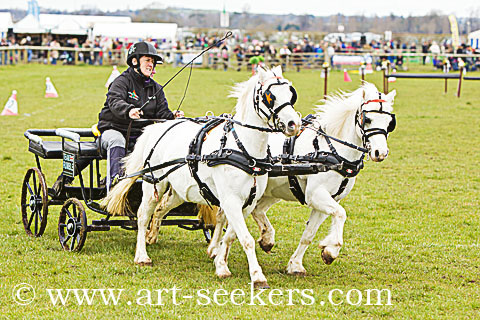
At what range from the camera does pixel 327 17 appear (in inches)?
6580

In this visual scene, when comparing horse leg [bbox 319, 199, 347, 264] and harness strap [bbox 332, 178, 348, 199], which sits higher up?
harness strap [bbox 332, 178, 348, 199]

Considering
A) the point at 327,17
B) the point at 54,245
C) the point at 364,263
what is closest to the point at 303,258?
the point at 364,263

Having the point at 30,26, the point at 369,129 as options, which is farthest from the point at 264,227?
the point at 30,26

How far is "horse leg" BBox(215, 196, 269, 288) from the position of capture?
239 inches

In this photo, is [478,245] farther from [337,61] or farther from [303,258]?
[337,61]

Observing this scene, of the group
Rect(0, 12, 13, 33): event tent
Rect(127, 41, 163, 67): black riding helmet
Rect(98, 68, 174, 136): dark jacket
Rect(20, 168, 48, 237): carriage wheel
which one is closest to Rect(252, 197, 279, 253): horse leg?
Rect(98, 68, 174, 136): dark jacket

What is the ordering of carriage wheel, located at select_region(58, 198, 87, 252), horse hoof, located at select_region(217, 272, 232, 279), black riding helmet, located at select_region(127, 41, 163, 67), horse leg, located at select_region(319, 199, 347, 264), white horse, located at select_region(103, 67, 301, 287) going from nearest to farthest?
white horse, located at select_region(103, 67, 301, 287) < horse leg, located at select_region(319, 199, 347, 264) < horse hoof, located at select_region(217, 272, 232, 279) < carriage wheel, located at select_region(58, 198, 87, 252) < black riding helmet, located at select_region(127, 41, 163, 67)

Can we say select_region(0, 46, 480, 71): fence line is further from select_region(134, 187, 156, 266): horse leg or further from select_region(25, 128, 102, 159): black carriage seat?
select_region(134, 187, 156, 266): horse leg

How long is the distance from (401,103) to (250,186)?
65.5ft

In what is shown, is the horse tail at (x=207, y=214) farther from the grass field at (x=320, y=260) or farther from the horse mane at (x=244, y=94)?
the horse mane at (x=244, y=94)

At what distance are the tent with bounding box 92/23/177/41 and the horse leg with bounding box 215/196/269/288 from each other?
4601 cm

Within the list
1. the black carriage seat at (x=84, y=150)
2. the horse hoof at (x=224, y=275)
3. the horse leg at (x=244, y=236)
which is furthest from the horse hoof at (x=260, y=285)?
the black carriage seat at (x=84, y=150)

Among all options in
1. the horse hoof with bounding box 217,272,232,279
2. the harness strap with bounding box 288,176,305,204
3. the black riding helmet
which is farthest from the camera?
Answer: the black riding helmet

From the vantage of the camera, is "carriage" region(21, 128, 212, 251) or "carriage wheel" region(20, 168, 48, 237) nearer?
"carriage" region(21, 128, 212, 251)
